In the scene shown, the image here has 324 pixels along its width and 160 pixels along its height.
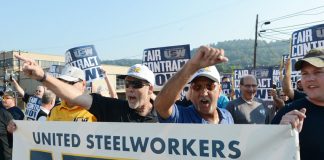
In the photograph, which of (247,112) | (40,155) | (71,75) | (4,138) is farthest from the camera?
(247,112)

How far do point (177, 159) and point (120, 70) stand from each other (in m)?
60.1

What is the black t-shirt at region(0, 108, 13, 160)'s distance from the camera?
16.6ft

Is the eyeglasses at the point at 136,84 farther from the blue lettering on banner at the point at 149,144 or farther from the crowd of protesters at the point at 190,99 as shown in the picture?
the blue lettering on banner at the point at 149,144

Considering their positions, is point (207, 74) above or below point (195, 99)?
above

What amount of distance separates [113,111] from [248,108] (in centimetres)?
278

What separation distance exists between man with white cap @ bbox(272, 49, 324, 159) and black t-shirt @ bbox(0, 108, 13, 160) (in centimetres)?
366

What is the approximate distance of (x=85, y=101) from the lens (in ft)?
11.0

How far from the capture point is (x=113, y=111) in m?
3.48

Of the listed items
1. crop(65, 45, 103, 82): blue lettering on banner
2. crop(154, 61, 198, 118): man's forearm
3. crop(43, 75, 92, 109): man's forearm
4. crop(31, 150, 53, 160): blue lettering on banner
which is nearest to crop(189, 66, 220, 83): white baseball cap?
crop(154, 61, 198, 118): man's forearm

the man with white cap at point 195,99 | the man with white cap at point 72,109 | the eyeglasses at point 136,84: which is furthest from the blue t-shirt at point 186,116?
the man with white cap at point 72,109

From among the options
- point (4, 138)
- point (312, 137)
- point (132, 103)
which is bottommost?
point (4, 138)

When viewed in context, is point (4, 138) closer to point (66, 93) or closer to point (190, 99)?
point (66, 93)

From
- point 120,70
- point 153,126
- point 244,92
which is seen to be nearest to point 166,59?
point 244,92

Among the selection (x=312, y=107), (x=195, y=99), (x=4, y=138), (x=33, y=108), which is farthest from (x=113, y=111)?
(x=33, y=108)
